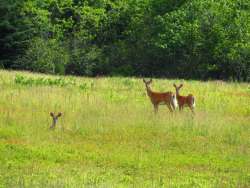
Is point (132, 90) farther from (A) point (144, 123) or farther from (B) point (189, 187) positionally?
(B) point (189, 187)

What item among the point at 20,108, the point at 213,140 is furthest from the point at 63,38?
the point at 213,140

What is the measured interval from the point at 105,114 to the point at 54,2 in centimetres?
3763

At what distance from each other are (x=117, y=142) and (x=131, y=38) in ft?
113

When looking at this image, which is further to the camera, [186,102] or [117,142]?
[186,102]

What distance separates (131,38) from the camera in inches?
1954

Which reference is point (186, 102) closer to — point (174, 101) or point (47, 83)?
point (174, 101)

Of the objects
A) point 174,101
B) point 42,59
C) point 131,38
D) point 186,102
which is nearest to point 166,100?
point 174,101

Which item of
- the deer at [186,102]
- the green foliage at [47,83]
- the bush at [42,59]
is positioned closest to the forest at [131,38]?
the bush at [42,59]

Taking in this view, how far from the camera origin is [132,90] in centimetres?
2652

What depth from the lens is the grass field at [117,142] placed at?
484 inches

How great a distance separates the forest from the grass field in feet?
62.6

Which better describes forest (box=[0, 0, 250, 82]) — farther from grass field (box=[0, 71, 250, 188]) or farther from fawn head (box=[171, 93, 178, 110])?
grass field (box=[0, 71, 250, 188])

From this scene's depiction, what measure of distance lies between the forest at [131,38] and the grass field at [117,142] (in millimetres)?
19089

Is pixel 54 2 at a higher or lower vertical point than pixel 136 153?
higher
